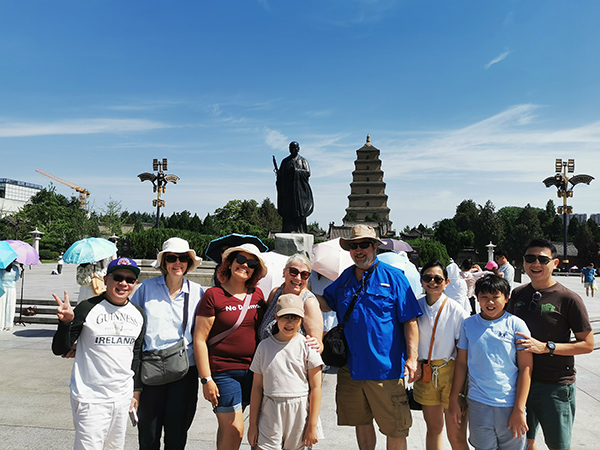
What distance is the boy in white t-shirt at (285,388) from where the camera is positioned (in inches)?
112

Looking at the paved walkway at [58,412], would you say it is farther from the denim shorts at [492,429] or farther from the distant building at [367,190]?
the distant building at [367,190]

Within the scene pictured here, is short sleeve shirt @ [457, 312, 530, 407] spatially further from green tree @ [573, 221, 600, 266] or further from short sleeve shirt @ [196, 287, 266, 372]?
green tree @ [573, 221, 600, 266]

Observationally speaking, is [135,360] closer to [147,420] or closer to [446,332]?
[147,420]

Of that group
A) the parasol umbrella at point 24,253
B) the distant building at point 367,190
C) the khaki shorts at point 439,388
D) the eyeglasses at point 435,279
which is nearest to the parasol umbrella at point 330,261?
the eyeglasses at point 435,279

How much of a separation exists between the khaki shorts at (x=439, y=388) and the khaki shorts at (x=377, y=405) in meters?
0.16

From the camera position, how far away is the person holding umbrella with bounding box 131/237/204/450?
10.1 feet

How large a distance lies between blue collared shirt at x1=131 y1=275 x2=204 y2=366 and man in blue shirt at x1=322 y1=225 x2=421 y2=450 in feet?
3.92

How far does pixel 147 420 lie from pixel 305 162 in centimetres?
781

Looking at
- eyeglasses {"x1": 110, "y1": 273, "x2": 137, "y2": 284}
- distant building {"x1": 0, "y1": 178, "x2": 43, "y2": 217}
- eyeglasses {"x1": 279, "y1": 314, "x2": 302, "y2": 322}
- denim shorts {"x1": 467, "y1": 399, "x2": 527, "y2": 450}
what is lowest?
denim shorts {"x1": 467, "y1": 399, "x2": 527, "y2": 450}

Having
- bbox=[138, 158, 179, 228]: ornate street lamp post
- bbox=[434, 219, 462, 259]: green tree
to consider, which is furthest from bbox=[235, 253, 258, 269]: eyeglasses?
bbox=[434, 219, 462, 259]: green tree

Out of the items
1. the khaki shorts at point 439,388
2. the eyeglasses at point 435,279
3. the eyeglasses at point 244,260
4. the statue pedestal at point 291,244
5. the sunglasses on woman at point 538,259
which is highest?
the statue pedestal at point 291,244

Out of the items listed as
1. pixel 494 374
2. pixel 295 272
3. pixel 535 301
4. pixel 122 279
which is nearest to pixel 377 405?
pixel 494 374

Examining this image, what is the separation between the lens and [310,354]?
2896 mm

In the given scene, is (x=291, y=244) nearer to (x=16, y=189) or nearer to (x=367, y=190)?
(x=367, y=190)
